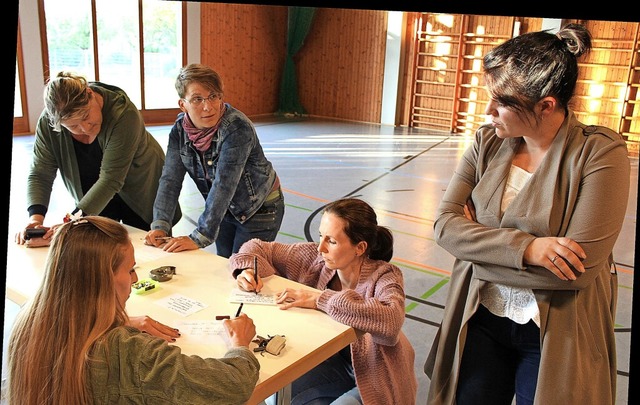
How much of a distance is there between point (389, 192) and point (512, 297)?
541cm

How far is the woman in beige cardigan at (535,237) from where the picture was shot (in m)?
1.49

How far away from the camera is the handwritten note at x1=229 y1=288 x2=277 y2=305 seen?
6.72 ft

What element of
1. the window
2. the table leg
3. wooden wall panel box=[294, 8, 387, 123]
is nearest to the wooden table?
the table leg

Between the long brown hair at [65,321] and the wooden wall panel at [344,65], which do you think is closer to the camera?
the long brown hair at [65,321]

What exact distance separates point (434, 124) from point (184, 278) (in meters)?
11.5

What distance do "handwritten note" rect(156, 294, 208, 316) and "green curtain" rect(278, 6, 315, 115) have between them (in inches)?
506

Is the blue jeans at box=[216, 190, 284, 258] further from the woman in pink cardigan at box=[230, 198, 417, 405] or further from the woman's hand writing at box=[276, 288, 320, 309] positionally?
the woman's hand writing at box=[276, 288, 320, 309]

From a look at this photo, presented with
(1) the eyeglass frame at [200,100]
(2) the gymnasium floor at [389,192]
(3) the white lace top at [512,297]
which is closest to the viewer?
(3) the white lace top at [512,297]

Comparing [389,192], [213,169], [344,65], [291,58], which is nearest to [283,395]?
[213,169]

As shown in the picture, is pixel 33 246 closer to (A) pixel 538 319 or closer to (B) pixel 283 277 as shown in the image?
(B) pixel 283 277

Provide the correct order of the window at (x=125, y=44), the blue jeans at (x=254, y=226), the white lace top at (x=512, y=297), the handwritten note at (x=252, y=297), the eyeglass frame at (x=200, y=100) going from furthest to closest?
the window at (x=125, y=44) < the blue jeans at (x=254, y=226) < the eyeglass frame at (x=200, y=100) < the handwritten note at (x=252, y=297) < the white lace top at (x=512, y=297)

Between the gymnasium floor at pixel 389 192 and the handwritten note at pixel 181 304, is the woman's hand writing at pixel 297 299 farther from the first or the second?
the gymnasium floor at pixel 389 192

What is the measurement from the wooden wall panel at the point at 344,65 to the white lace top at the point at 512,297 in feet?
39.4

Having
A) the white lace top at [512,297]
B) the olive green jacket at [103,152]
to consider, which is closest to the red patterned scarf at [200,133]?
the olive green jacket at [103,152]
